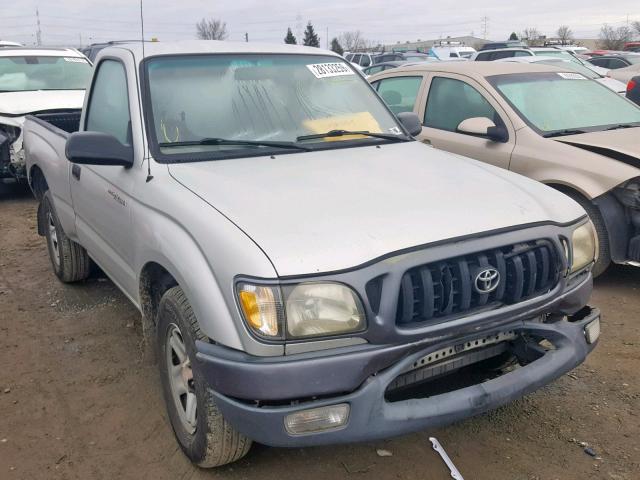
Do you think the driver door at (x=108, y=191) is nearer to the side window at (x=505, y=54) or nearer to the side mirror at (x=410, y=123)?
the side mirror at (x=410, y=123)

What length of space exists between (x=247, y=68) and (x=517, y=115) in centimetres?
271

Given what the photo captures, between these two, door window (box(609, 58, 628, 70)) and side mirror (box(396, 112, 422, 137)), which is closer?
side mirror (box(396, 112, 422, 137))

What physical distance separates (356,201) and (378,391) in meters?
0.84

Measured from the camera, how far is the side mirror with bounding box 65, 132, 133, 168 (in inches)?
126

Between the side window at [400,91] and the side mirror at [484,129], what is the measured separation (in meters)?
1.14

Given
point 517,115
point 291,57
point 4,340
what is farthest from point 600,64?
point 4,340

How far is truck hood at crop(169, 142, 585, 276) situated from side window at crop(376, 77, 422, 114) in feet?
10.3

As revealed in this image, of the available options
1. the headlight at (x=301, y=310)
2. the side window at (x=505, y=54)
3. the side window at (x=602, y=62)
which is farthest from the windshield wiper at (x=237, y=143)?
the side window at (x=602, y=62)

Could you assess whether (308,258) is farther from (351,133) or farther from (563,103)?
(563,103)

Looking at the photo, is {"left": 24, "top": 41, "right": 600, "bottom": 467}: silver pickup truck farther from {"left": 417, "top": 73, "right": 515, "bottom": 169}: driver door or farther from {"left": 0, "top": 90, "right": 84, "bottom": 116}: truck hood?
→ {"left": 0, "top": 90, "right": 84, "bottom": 116}: truck hood

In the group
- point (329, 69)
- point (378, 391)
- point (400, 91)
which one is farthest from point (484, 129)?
point (378, 391)

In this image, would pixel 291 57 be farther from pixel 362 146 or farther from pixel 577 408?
pixel 577 408

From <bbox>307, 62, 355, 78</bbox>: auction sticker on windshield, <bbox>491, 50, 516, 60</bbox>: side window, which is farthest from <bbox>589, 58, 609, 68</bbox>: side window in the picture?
<bbox>307, 62, 355, 78</bbox>: auction sticker on windshield

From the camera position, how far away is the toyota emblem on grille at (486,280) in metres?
2.53
